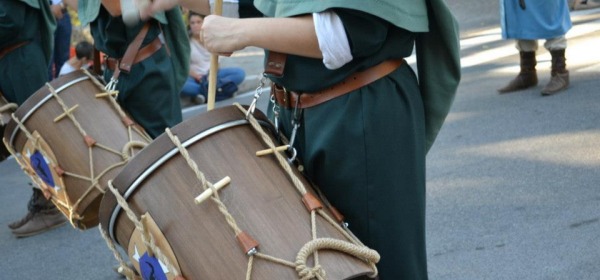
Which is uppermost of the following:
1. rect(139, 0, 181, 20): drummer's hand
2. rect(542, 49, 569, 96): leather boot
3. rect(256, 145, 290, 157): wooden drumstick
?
rect(139, 0, 181, 20): drummer's hand

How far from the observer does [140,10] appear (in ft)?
9.52

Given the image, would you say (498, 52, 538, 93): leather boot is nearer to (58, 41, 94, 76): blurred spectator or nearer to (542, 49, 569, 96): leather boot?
(542, 49, 569, 96): leather boot

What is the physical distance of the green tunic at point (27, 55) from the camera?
205 inches

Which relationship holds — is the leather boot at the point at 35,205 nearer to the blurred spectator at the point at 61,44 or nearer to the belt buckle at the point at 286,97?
the belt buckle at the point at 286,97

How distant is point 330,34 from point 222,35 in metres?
0.28

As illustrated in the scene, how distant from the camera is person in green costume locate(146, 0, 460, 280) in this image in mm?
2322

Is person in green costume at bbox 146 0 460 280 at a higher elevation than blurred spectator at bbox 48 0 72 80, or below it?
higher

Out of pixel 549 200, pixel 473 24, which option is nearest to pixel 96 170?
pixel 549 200

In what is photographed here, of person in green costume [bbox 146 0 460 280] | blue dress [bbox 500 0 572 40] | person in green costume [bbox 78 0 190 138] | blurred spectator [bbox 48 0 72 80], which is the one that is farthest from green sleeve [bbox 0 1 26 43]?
blurred spectator [bbox 48 0 72 80]

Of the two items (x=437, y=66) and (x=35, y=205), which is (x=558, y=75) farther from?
(x=437, y=66)

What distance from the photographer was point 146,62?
4320 millimetres


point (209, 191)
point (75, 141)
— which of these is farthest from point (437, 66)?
point (75, 141)

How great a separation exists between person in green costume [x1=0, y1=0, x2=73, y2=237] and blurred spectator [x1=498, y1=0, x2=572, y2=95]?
3739 mm

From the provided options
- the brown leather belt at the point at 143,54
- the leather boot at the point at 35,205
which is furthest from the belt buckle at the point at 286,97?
the leather boot at the point at 35,205
